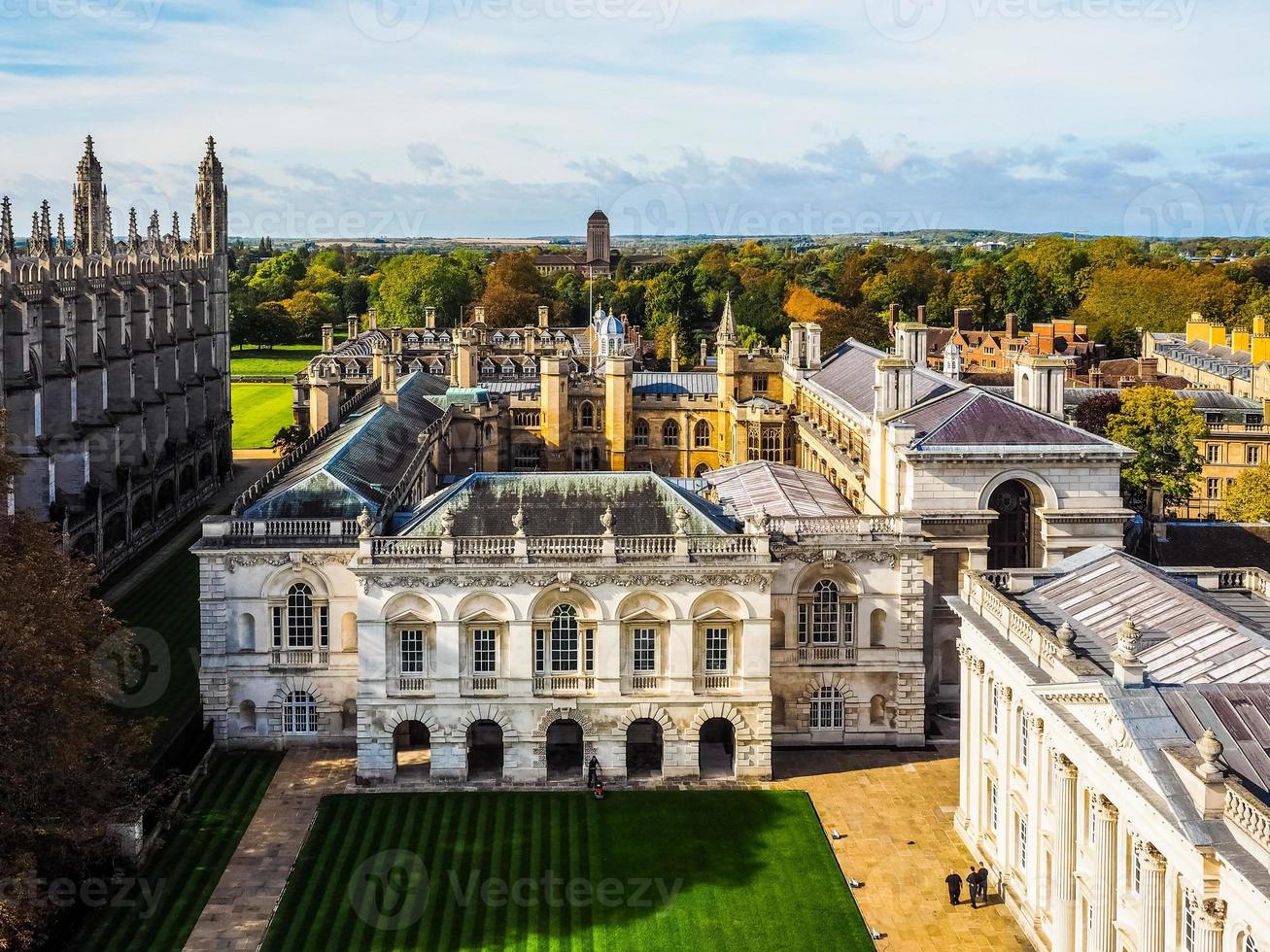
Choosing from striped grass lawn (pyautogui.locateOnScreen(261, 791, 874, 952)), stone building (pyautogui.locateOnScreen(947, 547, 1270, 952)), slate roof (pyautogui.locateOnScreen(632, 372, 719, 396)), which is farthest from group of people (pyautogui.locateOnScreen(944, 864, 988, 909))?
slate roof (pyautogui.locateOnScreen(632, 372, 719, 396))

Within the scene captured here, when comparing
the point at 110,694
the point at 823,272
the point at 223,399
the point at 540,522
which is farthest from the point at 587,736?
the point at 823,272

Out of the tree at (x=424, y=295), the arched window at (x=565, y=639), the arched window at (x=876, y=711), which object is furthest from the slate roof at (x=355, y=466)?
the tree at (x=424, y=295)

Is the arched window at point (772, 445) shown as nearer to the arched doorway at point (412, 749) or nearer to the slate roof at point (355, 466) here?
the slate roof at point (355, 466)

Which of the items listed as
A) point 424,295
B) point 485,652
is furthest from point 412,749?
point 424,295

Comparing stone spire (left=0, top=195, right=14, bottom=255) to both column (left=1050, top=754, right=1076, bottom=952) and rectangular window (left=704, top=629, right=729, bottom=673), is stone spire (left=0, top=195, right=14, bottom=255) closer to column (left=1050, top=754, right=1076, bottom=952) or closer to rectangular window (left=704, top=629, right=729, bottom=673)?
rectangular window (left=704, top=629, right=729, bottom=673)

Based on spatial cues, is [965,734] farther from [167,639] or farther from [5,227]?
[5,227]

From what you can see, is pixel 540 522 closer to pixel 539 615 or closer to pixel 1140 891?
pixel 539 615
